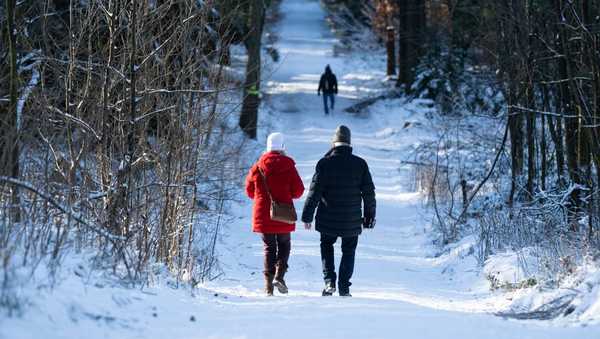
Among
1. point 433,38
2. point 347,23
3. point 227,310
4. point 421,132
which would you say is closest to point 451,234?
point 227,310

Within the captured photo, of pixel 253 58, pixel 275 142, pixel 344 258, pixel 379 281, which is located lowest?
pixel 379 281

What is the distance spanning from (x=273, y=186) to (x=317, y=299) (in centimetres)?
151

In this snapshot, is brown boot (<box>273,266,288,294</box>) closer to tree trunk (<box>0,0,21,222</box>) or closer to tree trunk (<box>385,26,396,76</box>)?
tree trunk (<box>0,0,21,222</box>)

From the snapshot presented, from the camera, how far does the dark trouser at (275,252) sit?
30.8 ft

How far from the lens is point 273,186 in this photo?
30.3ft

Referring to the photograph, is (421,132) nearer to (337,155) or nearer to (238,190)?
(238,190)

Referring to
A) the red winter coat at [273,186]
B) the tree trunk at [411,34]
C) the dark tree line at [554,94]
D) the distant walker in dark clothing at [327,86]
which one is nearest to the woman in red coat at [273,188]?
the red winter coat at [273,186]

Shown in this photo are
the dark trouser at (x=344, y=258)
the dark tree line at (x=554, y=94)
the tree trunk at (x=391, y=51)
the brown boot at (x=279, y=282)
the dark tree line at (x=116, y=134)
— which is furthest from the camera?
the tree trunk at (x=391, y=51)

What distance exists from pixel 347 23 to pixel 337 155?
42723 millimetres

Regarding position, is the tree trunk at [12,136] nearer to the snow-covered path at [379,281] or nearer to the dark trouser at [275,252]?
the snow-covered path at [379,281]

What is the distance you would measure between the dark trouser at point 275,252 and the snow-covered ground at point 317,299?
49 centimetres

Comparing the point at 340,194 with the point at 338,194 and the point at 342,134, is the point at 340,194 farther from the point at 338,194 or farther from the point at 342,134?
the point at 342,134

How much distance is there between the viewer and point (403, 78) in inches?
1287

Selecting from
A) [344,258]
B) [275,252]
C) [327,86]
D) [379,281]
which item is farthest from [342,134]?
[327,86]
